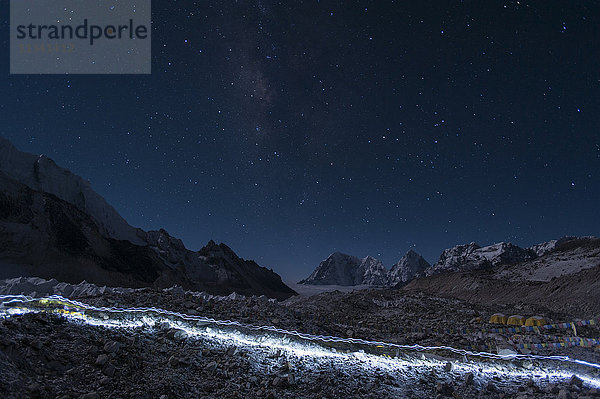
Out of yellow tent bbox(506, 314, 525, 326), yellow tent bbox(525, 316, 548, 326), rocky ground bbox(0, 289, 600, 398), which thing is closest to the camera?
rocky ground bbox(0, 289, 600, 398)

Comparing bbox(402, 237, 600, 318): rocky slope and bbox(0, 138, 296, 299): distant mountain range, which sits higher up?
bbox(0, 138, 296, 299): distant mountain range

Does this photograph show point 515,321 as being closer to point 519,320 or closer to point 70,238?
point 519,320

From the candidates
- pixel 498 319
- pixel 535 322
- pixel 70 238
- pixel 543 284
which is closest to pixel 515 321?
pixel 498 319

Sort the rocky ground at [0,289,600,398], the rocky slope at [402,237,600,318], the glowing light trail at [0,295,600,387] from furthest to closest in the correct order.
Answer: the rocky slope at [402,237,600,318], the glowing light trail at [0,295,600,387], the rocky ground at [0,289,600,398]

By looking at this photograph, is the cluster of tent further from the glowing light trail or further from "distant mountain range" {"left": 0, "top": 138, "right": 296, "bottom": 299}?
"distant mountain range" {"left": 0, "top": 138, "right": 296, "bottom": 299}

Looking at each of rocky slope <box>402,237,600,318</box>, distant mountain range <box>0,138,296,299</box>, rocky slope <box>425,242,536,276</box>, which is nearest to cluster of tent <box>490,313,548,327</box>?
rocky slope <box>402,237,600,318</box>

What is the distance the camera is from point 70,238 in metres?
58.6

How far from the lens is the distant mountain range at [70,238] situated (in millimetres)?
50281

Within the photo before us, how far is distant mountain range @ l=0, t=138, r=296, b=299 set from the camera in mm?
50281

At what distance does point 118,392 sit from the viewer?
206 inches

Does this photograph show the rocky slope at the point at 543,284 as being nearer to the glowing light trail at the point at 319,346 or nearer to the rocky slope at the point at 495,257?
the glowing light trail at the point at 319,346

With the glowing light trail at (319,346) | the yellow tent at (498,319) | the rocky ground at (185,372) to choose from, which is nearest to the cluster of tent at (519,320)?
the yellow tent at (498,319)

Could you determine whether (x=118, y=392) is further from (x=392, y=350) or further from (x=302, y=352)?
(x=392, y=350)

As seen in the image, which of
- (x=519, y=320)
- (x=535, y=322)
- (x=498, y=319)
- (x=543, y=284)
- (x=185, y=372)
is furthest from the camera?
(x=543, y=284)
